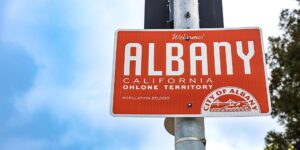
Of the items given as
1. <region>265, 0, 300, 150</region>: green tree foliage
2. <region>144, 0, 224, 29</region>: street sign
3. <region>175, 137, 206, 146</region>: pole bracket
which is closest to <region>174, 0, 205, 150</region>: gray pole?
<region>175, 137, 206, 146</region>: pole bracket

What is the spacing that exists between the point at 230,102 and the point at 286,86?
16.0 metres

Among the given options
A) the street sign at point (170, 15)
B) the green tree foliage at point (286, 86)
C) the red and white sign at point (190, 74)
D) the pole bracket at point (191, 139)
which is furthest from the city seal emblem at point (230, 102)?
the green tree foliage at point (286, 86)

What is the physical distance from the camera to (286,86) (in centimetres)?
1794

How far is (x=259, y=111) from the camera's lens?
265 centimetres

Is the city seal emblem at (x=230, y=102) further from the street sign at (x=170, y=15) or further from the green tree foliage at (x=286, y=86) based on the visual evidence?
the green tree foliage at (x=286, y=86)

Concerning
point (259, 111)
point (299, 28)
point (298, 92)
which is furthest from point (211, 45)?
point (299, 28)

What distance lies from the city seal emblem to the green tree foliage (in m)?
15.1

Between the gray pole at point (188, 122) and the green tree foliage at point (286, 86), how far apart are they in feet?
48.8

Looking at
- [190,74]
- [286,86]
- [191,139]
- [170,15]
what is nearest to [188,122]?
[191,139]

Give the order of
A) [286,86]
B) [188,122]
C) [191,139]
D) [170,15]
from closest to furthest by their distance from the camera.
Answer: [191,139]
[188,122]
[170,15]
[286,86]

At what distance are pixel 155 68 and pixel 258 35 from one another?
677 mm

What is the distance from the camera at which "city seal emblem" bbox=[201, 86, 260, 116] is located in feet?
8.67

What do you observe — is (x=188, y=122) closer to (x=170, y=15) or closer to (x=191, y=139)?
(x=191, y=139)

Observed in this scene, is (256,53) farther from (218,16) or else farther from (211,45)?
(218,16)
